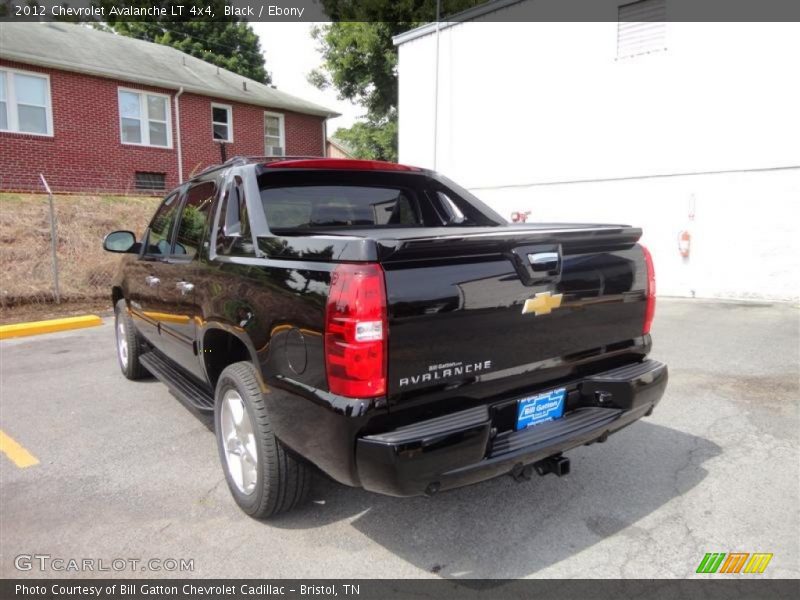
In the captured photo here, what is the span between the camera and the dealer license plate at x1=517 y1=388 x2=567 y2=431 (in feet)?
8.56

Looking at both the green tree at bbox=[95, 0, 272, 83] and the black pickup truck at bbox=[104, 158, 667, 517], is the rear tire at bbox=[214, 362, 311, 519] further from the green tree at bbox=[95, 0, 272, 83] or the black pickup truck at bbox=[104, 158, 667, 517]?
the green tree at bbox=[95, 0, 272, 83]

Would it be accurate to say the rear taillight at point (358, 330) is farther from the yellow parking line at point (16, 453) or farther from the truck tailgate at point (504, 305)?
the yellow parking line at point (16, 453)

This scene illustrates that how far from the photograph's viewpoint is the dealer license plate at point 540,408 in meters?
2.61

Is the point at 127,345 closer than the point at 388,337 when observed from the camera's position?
No

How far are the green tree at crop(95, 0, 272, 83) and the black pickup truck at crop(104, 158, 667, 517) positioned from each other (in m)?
31.5

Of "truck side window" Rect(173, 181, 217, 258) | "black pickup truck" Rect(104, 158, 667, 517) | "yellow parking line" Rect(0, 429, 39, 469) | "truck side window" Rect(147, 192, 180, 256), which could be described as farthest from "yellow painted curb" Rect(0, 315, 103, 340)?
"black pickup truck" Rect(104, 158, 667, 517)

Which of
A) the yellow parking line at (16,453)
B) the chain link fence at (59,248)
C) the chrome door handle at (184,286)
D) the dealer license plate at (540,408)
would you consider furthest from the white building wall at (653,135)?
the yellow parking line at (16,453)

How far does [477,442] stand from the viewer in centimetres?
232

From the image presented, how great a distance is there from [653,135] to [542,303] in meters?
9.98

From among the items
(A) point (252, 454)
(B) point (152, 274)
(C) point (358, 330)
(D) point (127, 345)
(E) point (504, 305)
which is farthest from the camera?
(D) point (127, 345)

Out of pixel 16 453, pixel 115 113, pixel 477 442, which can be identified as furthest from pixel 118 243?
pixel 115 113

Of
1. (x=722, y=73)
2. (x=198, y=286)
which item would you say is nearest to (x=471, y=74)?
(x=722, y=73)

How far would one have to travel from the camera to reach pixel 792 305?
9.77 m

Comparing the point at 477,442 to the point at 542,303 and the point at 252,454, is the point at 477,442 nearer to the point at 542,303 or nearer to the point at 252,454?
the point at 542,303
